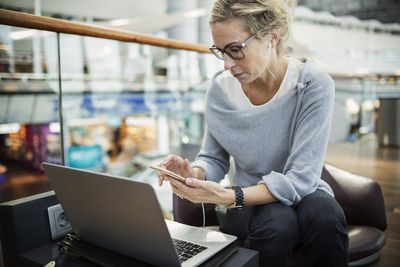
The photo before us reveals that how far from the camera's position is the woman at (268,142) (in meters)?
1.03

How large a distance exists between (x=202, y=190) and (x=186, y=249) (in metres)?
0.17

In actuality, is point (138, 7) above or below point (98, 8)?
above

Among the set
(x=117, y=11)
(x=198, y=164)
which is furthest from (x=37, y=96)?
(x=198, y=164)

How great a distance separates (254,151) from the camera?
4.19ft

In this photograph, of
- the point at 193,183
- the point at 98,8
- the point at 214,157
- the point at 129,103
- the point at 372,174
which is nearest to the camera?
the point at 193,183

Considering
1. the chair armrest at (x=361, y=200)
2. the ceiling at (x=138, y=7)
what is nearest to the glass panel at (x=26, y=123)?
the ceiling at (x=138, y=7)

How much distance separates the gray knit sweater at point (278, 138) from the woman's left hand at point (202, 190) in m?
0.17

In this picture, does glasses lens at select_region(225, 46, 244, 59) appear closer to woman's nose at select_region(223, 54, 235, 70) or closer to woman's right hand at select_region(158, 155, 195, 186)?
woman's nose at select_region(223, 54, 235, 70)

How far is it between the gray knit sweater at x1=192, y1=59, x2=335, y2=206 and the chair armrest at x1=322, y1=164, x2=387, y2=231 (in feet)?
1.35

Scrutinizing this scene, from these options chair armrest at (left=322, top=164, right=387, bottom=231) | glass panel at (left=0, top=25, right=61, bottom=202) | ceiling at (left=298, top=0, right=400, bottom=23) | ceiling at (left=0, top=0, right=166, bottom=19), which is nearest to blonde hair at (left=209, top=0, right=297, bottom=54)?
chair armrest at (left=322, top=164, right=387, bottom=231)

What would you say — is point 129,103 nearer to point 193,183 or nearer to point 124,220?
point 193,183

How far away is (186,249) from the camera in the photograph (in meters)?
0.91

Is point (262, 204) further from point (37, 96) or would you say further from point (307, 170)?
point (37, 96)

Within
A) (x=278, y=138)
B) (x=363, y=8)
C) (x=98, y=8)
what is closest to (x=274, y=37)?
(x=278, y=138)
